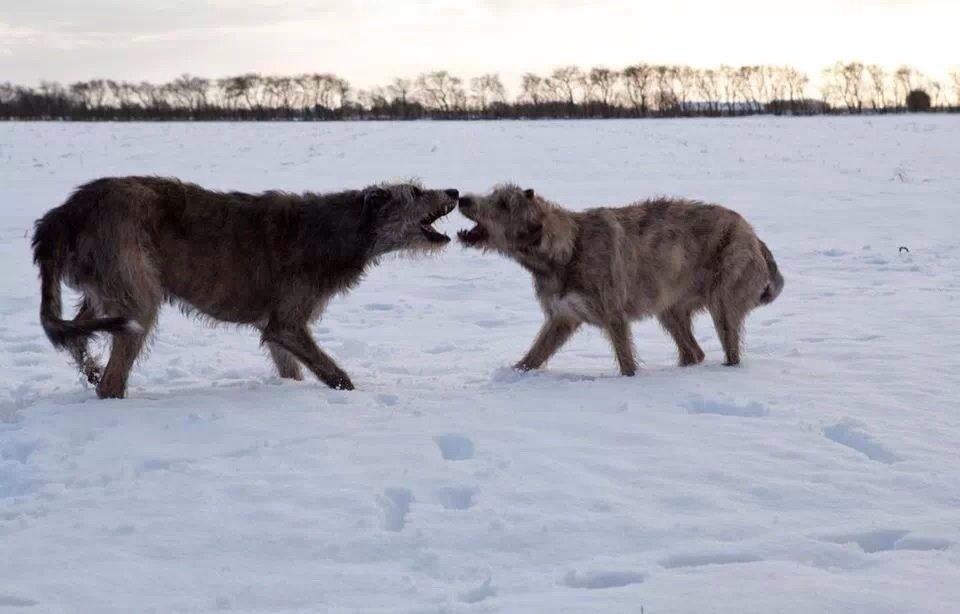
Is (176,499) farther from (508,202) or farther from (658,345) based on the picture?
(658,345)

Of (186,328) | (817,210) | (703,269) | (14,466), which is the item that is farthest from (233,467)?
(817,210)

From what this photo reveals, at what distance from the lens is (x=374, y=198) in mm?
7285

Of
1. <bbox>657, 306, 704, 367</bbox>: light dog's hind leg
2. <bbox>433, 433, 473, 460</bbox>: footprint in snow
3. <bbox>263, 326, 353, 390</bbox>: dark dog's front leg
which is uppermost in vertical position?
<bbox>263, 326, 353, 390</bbox>: dark dog's front leg

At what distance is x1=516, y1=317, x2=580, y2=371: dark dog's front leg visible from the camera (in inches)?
297

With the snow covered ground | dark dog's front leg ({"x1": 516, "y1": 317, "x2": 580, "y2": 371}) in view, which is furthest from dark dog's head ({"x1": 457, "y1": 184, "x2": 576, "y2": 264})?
the snow covered ground

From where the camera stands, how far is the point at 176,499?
4461mm

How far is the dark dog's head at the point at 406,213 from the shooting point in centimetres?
730

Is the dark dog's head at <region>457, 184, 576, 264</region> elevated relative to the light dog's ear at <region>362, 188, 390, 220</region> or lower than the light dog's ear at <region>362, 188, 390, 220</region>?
lower

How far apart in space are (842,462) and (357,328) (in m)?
5.89

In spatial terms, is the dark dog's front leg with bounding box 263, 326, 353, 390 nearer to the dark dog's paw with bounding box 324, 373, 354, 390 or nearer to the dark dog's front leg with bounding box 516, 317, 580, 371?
→ the dark dog's paw with bounding box 324, 373, 354, 390

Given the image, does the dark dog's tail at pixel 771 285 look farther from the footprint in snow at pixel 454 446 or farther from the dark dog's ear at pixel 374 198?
the footprint in snow at pixel 454 446

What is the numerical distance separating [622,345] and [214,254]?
2982 millimetres

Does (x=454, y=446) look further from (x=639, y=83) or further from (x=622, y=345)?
(x=639, y=83)

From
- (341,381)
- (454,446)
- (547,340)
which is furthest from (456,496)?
(547,340)
